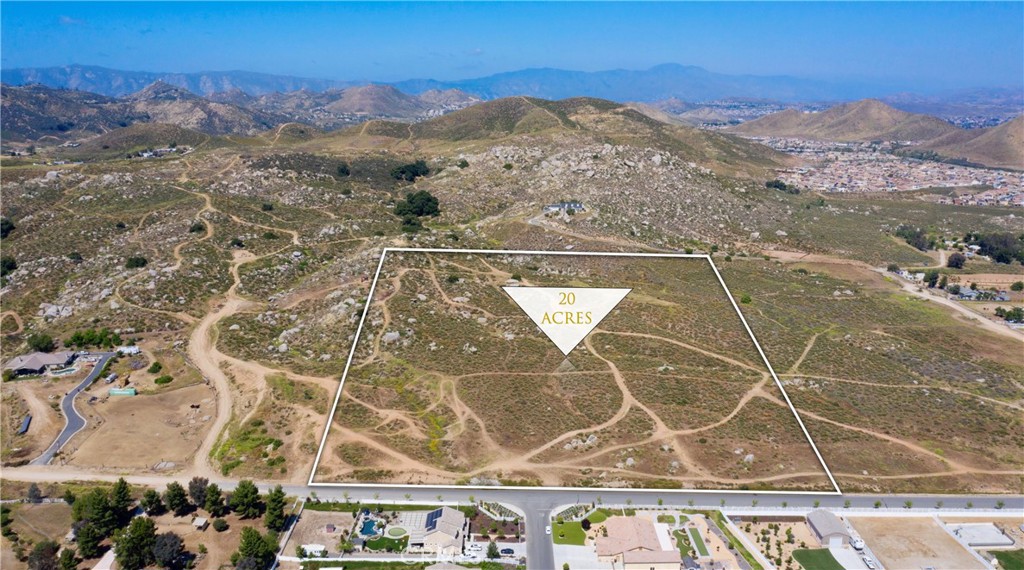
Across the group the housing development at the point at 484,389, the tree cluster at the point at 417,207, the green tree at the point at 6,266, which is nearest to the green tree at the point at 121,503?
the housing development at the point at 484,389

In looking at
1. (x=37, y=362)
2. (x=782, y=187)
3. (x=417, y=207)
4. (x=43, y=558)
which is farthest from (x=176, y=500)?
(x=782, y=187)

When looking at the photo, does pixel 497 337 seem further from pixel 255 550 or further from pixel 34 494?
pixel 34 494

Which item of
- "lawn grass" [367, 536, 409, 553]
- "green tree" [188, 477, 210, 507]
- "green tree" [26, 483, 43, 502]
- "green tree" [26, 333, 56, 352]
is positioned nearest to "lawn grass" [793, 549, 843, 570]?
"lawn grass" [367, 536, 409, 553]

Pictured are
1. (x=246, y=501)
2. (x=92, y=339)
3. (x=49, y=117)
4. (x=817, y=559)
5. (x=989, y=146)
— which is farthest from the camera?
(x=49, y=117)

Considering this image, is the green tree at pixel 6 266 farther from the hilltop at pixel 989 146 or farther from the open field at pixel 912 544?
the hilltop at pixel 989 146

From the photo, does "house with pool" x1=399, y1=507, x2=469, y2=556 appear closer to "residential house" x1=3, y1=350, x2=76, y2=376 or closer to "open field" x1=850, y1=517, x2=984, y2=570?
"open field" x1=850, y1=517, x2=984, y2=570

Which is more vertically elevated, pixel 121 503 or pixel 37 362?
pixel 37 362
